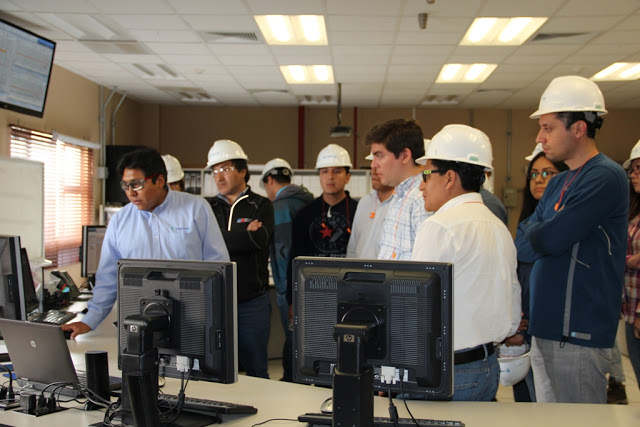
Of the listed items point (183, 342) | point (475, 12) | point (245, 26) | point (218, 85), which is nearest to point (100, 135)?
point (218, 85)

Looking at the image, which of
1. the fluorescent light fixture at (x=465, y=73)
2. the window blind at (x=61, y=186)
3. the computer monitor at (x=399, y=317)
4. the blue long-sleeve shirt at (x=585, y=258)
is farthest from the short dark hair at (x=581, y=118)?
the window blind at (x=61, y=186)

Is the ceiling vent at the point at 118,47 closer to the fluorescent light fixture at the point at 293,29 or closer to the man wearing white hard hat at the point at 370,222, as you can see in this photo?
the fluorescent light fixture at the point at 293,29

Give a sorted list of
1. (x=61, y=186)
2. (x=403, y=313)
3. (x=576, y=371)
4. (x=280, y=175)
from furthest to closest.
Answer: (x=61, y=186) → (x=280, y=175) → (x=576, y=371) → (x=403, y=313)

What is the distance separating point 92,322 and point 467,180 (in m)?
1.85

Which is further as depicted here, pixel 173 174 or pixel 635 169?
pixel 173 174

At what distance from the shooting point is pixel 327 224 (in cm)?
411

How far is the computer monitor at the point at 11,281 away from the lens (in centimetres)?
236

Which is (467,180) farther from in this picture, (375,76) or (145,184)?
(375,76)

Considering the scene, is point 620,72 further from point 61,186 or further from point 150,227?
point 61,186

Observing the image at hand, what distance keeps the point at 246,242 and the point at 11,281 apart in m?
1.40

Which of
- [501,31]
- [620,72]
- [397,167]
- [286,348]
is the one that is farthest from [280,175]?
[620,72]

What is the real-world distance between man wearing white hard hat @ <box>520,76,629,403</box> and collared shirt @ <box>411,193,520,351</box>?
1.76 feet

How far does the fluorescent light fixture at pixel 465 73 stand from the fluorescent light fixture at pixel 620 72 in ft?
4.80

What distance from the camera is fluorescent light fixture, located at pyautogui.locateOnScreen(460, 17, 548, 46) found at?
550cm
